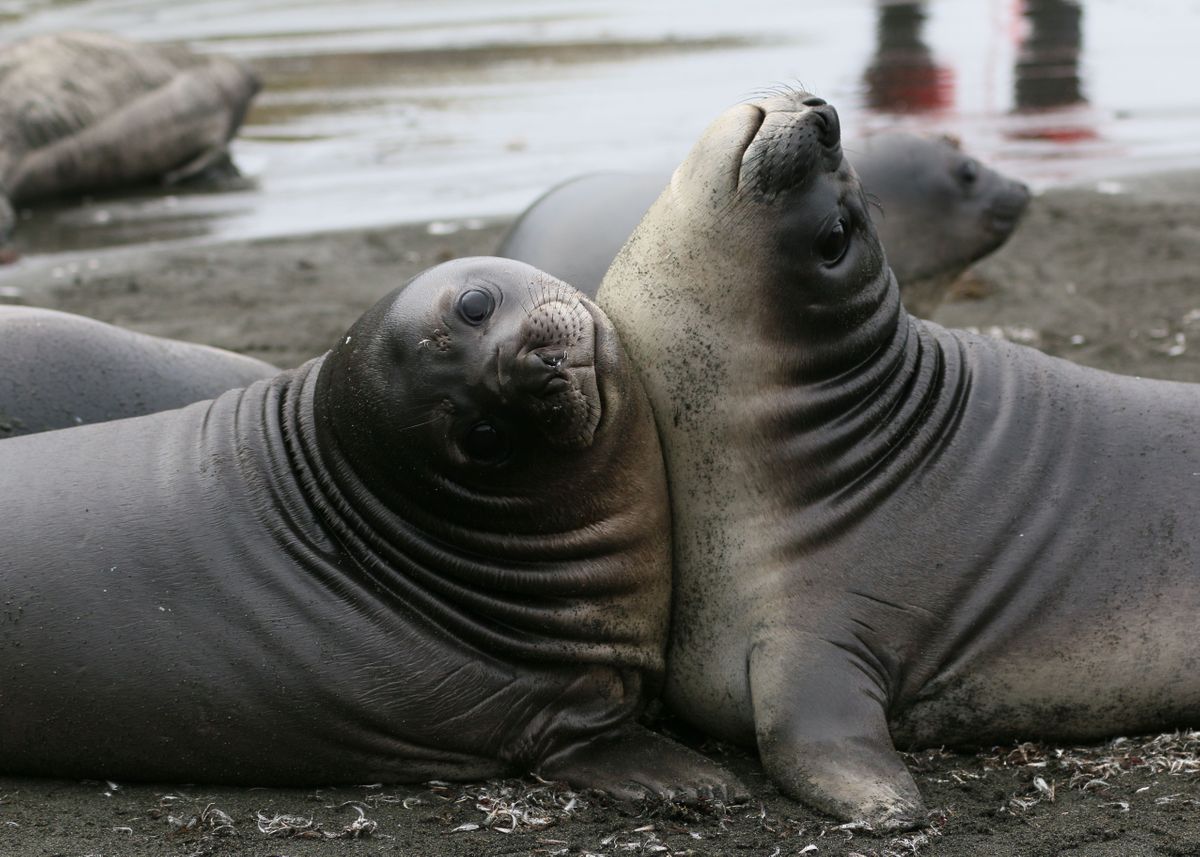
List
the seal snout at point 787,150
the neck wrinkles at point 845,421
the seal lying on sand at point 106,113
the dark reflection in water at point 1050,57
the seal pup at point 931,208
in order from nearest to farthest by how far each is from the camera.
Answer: the neck wrinkles at point 845,421 < the seal snout at point 787,150 < the seal pup at point 931,208 < the seal lying on sand at point 106,113 < the dark reflection in water at point 1050,57

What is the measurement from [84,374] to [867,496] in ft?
8.45

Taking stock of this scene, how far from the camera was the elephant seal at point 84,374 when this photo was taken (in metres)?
5.36

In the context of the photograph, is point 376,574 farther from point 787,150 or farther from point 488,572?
point 787,150

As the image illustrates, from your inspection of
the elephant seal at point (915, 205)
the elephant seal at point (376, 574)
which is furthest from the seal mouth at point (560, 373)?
the elephant seal at point (915, 205)

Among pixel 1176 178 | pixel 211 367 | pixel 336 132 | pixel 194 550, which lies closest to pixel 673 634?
pixel 194 550

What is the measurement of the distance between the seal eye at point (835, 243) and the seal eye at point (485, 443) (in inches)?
45.9

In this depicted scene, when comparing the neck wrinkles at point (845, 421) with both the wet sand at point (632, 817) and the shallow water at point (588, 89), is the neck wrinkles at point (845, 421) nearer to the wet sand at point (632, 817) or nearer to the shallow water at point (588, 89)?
the wet sand at point (632, 817)

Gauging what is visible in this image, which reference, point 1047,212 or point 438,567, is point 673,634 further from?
point 1047,212

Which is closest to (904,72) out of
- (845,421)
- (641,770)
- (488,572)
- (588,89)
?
(588,89)

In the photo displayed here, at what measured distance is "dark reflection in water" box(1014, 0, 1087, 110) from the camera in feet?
44.7

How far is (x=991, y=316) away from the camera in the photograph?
27.6ft

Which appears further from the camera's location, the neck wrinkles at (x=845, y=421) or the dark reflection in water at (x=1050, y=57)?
the dark reflection in water at (x=1050, y=57)

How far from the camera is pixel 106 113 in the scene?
39.8 ft

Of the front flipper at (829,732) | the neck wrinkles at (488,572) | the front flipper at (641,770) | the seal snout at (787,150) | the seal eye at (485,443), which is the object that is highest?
the seal snout at (787,150)
